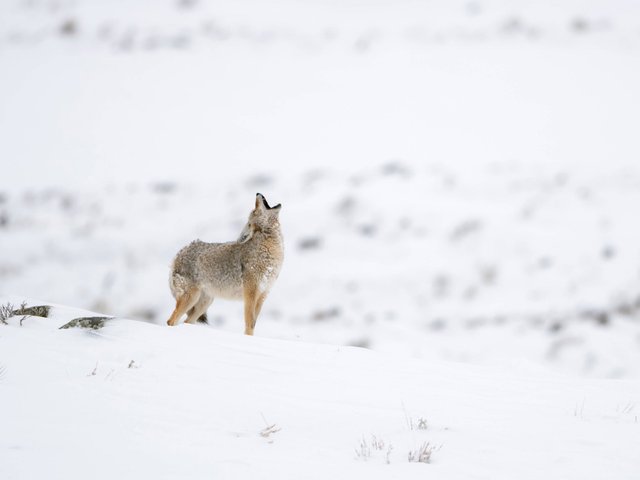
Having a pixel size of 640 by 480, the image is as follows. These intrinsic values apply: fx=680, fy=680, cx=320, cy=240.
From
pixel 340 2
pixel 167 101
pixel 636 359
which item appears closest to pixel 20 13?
pixel 167 101

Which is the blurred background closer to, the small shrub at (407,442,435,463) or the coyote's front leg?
the coyote's front leg

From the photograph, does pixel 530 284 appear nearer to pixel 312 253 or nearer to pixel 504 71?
pixel 312 253

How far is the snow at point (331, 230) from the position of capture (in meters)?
4.65

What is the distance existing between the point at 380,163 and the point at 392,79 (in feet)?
25.2

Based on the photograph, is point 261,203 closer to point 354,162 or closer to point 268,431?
point 268,431

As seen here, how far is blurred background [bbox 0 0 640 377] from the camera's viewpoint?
14.0m

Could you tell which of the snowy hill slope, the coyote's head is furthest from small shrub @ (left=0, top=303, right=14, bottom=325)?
the coyote's head

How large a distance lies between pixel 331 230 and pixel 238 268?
9.22 meters

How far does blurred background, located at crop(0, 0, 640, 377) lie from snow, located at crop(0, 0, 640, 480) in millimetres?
97

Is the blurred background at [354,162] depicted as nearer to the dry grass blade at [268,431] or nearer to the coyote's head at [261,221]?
the coyote's head at [261,221]

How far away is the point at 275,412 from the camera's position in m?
4.99

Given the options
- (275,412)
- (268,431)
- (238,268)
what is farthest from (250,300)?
(268,431)

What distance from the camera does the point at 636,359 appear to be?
37.7ft

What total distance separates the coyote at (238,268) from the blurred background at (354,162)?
95.5 inches
